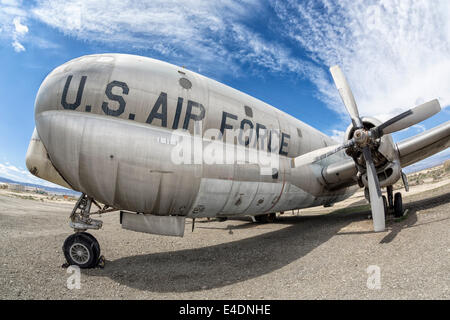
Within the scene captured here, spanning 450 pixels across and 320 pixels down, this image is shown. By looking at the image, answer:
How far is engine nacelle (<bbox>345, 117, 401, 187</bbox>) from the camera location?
38.6 feet

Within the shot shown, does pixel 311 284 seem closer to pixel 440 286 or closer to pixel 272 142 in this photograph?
pixel 440 286

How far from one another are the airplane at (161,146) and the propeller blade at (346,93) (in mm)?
77

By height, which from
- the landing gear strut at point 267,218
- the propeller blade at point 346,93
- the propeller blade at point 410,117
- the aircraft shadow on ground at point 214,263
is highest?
the propeller blade at point 346,93

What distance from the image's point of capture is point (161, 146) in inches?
349

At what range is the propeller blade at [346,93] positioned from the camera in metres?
12.1

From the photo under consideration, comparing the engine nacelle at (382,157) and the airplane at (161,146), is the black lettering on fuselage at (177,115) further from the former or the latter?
the engine nacelle at (382,157)

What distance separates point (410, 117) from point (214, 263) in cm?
1082

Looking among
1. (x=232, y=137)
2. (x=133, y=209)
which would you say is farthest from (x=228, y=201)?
(x=133, y=209)

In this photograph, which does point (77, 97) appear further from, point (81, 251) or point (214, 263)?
point (214, 263)

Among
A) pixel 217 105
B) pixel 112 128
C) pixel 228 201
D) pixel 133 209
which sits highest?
pixel 217 105

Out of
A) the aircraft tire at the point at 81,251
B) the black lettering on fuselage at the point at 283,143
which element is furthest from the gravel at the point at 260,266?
the black lettering on fuselage at the point at 283,143

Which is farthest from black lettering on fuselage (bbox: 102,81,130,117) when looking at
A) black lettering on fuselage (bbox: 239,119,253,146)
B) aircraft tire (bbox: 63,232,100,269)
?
black lettering on fuselage (bbox: 239,119,253,146)

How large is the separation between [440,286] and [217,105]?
9.06 meters
